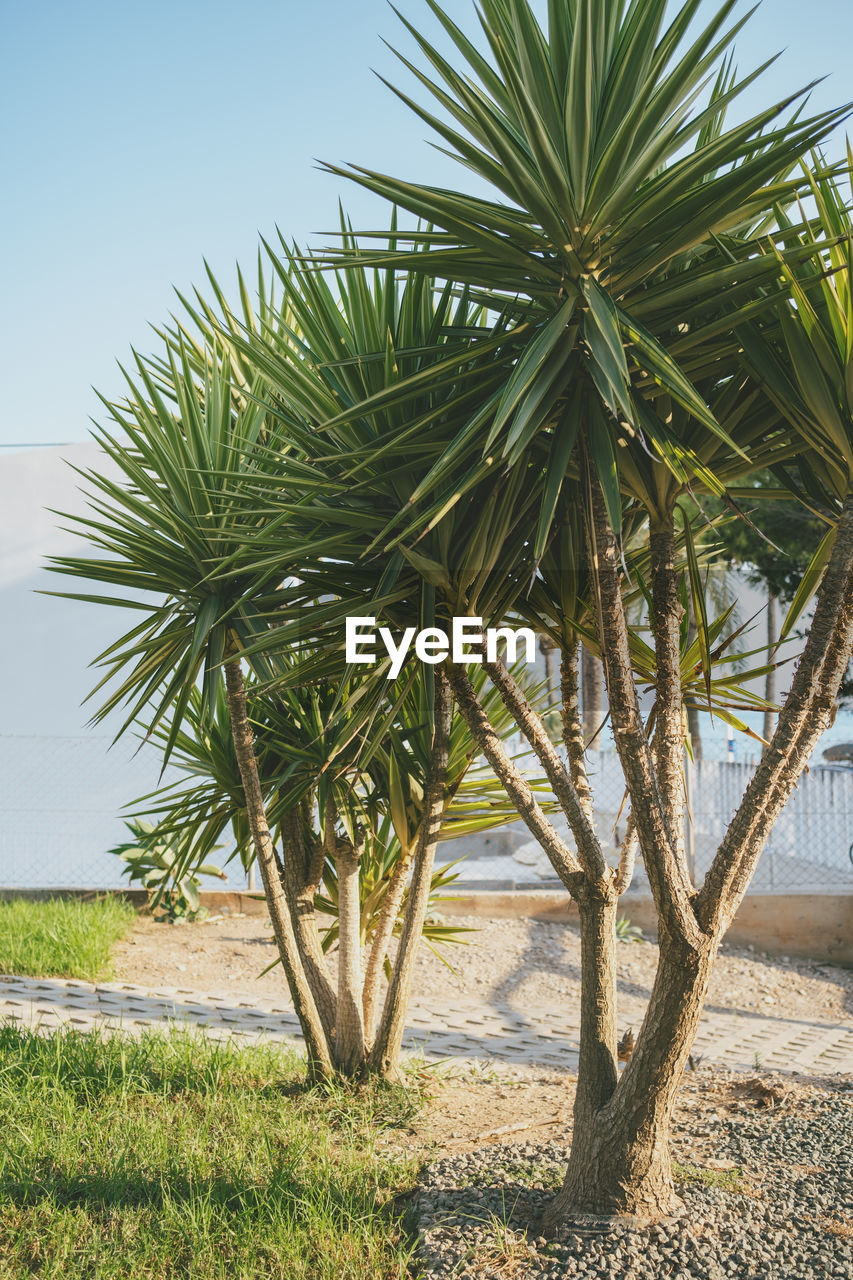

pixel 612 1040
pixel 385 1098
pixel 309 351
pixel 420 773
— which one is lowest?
pixel 385 1098

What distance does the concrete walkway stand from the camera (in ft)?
17.3

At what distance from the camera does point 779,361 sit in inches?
97.3

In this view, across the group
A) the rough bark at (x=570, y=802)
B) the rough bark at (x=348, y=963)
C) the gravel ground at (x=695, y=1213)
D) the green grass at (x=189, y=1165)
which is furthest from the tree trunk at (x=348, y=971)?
the rough bark at (x=570, y=802)

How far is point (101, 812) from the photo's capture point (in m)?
8.99

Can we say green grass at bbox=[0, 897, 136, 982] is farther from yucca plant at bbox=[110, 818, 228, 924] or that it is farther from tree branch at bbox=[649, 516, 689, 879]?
tree branch at bbox=[649, 516, 689, 879]

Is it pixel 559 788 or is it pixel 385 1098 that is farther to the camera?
pixel 385 1098

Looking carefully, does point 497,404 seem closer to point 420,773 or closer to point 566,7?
point 566,7

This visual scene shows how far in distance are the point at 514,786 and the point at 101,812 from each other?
22.7 feet

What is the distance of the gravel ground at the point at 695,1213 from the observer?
95.9 inches

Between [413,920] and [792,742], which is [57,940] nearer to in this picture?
[413,920]

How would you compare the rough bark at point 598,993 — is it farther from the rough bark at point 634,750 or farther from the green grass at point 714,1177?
the green grass at point 714,1177

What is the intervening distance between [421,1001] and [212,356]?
4.50 m

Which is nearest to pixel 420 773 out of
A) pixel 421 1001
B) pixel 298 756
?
pixel 298 756

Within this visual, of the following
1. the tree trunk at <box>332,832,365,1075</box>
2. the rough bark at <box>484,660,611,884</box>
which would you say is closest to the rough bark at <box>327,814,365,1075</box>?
the tree trunk at <box>332,832,365,1075</box>
